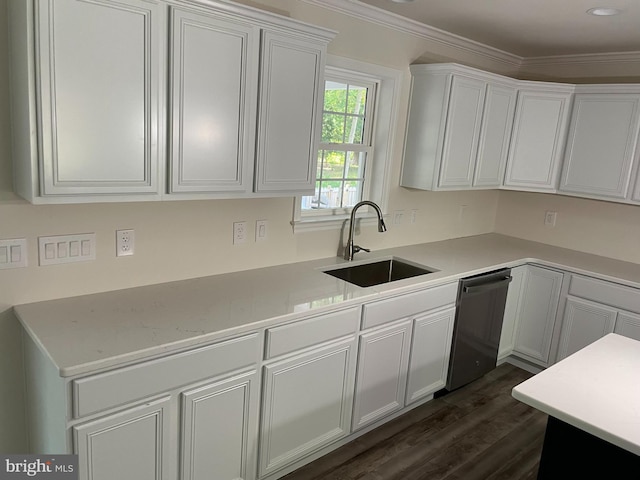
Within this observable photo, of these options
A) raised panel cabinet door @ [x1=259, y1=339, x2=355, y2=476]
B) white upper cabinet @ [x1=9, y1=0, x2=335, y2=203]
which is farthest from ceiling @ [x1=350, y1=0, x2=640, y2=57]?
raised panel cabinet door @ [x1=259, y1=339, x2=355, y2=476]

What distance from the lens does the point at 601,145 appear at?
3553 mm

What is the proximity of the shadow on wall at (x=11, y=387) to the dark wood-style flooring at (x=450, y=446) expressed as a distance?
4.06 feet

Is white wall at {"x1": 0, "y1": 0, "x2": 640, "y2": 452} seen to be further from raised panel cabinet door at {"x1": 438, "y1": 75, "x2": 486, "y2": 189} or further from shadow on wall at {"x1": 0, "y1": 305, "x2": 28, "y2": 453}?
raised panel cabinet door at {"x1": 438, "y1": 75, "x2": 486, "y2": 189}

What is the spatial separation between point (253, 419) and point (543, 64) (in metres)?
3.71

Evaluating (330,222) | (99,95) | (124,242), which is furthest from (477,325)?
(99,95)

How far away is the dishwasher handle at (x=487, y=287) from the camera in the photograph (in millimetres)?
3119

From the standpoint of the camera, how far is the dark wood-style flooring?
254 centimetres

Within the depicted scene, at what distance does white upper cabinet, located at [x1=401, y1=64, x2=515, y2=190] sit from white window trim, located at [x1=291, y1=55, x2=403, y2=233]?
17 centimetres

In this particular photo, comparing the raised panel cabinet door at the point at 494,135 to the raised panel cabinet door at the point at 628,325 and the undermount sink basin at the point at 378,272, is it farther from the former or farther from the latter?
the raised panel cabinet door at the point at 628,325

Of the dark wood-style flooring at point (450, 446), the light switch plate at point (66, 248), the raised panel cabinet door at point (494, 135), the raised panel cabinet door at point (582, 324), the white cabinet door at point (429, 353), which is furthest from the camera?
the raised panel cabinet door at point (494, 135)

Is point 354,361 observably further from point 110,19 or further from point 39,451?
point 110,19

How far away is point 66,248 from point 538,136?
11.0 feet

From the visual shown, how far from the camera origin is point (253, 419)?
7.04 ft

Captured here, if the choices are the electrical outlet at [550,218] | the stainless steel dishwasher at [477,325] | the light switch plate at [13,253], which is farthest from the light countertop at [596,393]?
the electrical outlet at [550,218]
